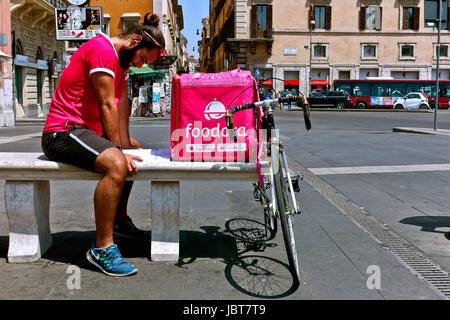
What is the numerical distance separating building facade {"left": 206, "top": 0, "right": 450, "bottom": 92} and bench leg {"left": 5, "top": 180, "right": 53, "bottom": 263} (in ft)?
132

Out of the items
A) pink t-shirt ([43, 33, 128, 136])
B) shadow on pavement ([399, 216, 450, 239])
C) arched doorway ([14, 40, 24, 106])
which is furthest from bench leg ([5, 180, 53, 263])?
arched doorway ([14, 40, 24, 106])

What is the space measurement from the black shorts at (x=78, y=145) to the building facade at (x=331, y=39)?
132 ft

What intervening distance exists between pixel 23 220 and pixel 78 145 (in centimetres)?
72

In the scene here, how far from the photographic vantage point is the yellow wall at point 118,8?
39281 mm

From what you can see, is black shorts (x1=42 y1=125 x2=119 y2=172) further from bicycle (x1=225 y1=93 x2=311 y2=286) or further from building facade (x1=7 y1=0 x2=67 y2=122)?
building facade (x1=7 y1=0 x2=67 y2=122)

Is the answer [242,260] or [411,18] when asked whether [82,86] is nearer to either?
[242,260]

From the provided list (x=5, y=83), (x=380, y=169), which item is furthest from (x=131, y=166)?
(x=5, y=83)

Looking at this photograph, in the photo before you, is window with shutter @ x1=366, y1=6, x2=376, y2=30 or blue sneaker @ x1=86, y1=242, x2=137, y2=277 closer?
blue sneaker @ x1=86, y1=242, x2=137, y2=277

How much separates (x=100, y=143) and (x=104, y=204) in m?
0.38

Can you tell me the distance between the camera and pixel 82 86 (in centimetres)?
347

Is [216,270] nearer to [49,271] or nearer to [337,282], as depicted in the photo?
[337,282]

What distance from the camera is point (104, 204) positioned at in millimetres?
3369

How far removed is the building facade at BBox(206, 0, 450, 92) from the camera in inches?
1705

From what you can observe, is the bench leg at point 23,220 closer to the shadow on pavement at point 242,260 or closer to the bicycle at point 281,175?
the shadow on pavement at point 242,260
